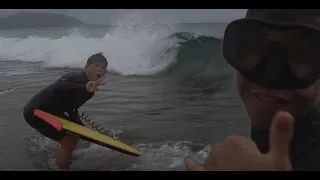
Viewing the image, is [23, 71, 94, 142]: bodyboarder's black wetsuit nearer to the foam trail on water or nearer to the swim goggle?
the swim goggle

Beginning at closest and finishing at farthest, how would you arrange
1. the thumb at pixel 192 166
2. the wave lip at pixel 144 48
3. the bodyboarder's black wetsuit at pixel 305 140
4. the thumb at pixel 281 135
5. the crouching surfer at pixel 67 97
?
the thumb at pixel 281 135 < the thumb at pixel 192 166 < the bodyboarder's black wetsuit at pixel 305 140 < the crouching surfer at pixel 67 97 < the wave lip at pixel 144 48

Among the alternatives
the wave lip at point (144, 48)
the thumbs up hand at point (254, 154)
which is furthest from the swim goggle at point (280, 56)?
the wave lip at point (144, 48)

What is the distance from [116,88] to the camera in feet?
11.4

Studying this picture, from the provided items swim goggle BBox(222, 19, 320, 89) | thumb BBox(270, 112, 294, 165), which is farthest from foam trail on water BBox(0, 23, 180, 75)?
thumb BBox(270, 112, 294, 165)

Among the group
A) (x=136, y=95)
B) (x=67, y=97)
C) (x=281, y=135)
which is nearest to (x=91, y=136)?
(x=67, y=97)

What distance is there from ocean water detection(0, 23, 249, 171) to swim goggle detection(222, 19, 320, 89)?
167 mm

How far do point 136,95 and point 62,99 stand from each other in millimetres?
1133

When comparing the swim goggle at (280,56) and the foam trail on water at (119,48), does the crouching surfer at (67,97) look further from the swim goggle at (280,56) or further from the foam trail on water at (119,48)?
the foam trail on water at (119,48)

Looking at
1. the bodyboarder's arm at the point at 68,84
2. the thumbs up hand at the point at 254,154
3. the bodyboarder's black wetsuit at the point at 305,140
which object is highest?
the thumbs up hand at the point at 254,154

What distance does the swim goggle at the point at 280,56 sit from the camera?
Result: 2.95ft

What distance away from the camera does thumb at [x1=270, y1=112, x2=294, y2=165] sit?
593 mm

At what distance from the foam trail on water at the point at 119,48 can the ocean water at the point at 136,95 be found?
0.04 ft

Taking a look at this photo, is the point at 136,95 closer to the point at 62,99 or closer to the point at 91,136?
the point at 62,99
